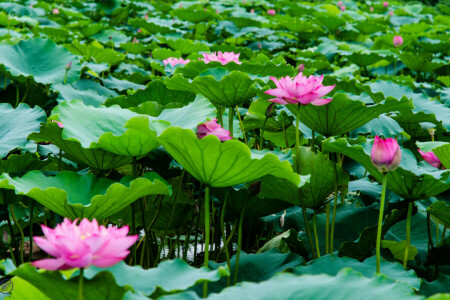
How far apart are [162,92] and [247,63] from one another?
0.33 metres

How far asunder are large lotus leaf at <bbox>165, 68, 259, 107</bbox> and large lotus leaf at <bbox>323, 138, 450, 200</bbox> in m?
0.32

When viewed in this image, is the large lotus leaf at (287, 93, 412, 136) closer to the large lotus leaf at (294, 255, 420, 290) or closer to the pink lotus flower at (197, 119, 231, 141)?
the pink lotus flower at (197, 119, 231, 141)

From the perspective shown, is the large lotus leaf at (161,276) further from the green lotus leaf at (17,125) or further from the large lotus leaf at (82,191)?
the green lotus leaf at (17,125)

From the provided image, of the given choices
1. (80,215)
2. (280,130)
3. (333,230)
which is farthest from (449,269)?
(80,215)

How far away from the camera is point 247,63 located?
69.1 inches

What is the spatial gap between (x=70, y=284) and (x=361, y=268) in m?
0.63

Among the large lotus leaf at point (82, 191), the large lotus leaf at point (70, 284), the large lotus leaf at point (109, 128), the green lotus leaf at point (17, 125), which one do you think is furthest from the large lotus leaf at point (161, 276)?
the green lotus leaf at point (17, 125)

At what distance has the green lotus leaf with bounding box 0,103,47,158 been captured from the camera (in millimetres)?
1397

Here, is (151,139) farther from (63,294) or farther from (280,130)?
(280,130)

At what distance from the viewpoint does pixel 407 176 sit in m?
1.19

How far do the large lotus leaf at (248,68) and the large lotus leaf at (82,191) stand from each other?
1.95ft

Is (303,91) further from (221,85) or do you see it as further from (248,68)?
(248,68)

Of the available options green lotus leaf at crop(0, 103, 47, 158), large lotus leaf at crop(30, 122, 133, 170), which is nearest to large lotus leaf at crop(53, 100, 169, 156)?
large lotus leaf at crop(30, 122, 133, 170)

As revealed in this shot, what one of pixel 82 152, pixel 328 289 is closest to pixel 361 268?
pixel 328 289
